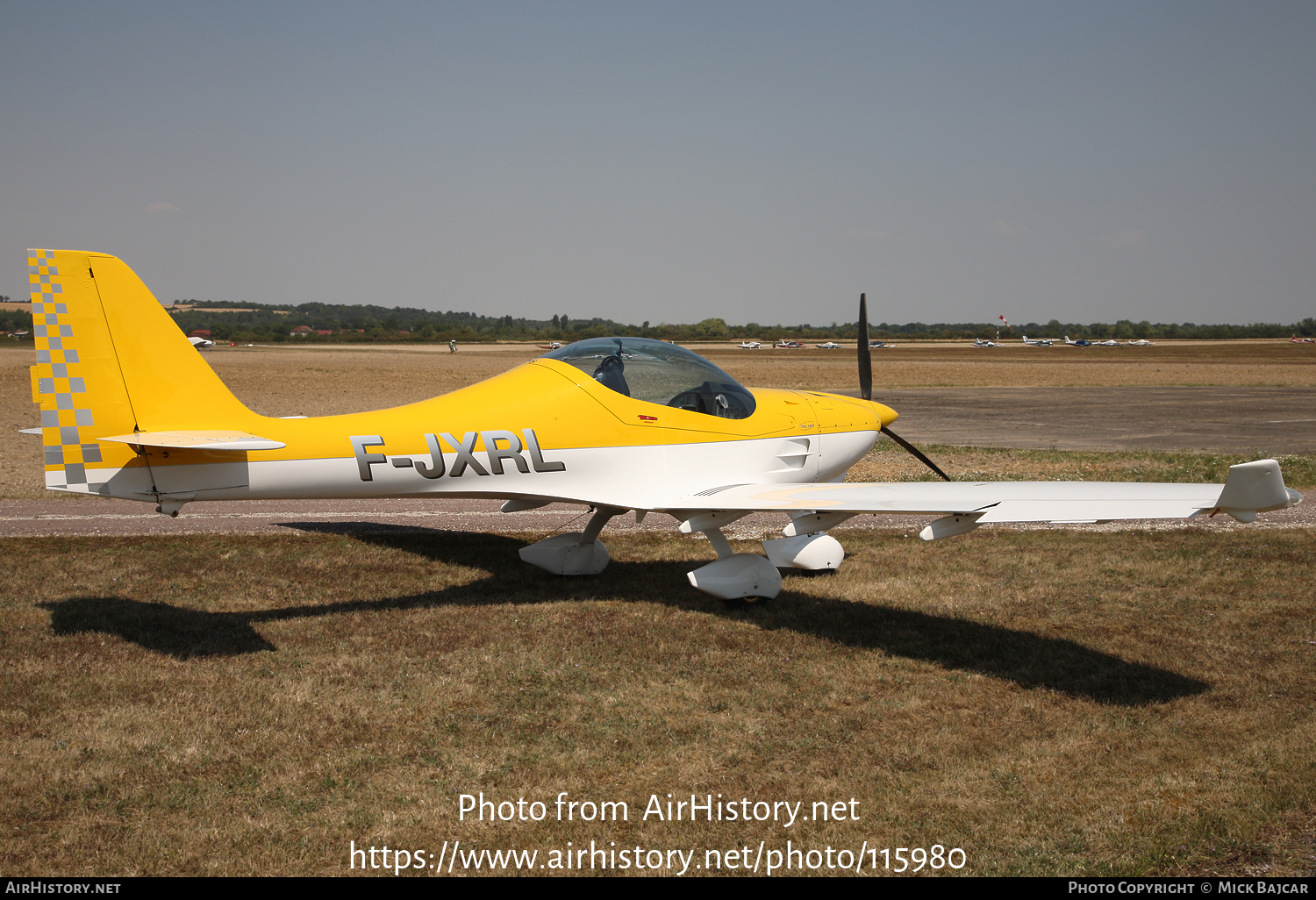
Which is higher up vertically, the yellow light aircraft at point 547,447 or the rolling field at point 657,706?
the yellow light aircraft at point 547,447

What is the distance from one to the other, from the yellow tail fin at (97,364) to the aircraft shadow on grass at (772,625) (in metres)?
1.63

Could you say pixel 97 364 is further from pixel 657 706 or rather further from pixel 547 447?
pixel 657 706

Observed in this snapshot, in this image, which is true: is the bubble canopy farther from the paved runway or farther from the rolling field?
the paved runway

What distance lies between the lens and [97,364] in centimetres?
656

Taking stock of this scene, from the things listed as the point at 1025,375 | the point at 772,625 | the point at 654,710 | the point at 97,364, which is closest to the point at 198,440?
the point at 97,364

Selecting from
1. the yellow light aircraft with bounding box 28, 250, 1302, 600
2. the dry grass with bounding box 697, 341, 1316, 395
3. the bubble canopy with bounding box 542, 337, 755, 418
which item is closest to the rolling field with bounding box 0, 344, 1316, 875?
the yellow light aircraft with bounding box 28, 250, 1302, 600

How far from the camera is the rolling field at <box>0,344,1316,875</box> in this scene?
14.5 feet

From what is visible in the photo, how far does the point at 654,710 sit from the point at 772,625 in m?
2.12

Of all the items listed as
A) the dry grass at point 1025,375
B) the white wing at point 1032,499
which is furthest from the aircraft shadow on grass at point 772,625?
the dry grass at point 1025,375

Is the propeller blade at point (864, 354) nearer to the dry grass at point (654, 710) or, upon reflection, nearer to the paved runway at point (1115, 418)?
the dry grass at point (654, 710)

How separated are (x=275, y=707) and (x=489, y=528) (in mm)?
6234

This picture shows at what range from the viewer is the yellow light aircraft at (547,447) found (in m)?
6.50

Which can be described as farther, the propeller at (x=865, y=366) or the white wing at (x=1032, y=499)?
the propeller at (x=865, y=366)

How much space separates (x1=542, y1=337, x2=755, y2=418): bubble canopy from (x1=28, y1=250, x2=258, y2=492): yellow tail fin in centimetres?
324
